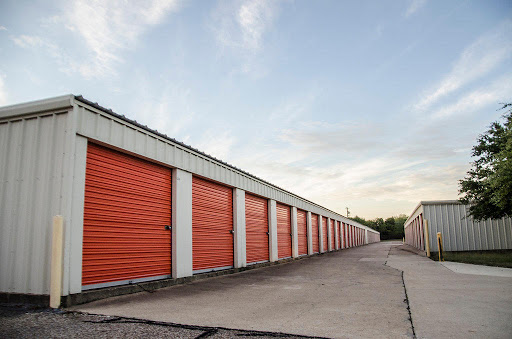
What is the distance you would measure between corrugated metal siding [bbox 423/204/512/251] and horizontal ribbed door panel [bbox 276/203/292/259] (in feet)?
25.9

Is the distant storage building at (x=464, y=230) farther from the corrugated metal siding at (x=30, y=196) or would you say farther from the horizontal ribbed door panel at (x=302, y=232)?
the corrugated metal siding at (x=30, y=196)

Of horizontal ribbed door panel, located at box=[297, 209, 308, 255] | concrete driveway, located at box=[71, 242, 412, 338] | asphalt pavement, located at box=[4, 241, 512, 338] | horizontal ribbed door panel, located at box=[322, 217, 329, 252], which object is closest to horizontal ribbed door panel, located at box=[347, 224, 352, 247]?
horizontal ribbed door panel, located at box=[322, 217, 329, 252]

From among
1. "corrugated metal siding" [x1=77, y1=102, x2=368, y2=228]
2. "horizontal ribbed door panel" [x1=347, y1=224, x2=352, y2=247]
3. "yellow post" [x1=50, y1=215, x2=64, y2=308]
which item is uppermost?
"corrugated metal siding" [x1=77, y1=102, x2=368, y2=228]

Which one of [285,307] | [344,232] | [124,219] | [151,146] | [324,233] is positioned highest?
[151,146]

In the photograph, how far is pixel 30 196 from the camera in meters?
6.06

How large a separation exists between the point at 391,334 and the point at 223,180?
8335mm

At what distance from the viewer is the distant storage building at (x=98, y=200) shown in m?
5.87

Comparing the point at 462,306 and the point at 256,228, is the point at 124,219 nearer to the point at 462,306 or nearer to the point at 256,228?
the point at 462,306

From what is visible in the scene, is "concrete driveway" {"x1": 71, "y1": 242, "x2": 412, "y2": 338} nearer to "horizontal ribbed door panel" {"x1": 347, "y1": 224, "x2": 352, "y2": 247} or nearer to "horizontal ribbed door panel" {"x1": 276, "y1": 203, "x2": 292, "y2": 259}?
"horizontal ribbed door panel" {"x1": 276, "y1": 203, "x2": 292, "y2": 259}

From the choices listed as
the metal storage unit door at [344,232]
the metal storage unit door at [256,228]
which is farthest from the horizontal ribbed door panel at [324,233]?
the metal storage unit door at [256,228]

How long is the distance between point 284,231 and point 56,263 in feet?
44.4

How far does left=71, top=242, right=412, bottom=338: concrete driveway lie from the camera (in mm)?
4258

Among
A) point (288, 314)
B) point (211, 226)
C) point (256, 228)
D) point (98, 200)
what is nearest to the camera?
point (288, 314)

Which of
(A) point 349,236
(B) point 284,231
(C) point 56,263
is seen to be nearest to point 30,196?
(C) point 56,263
